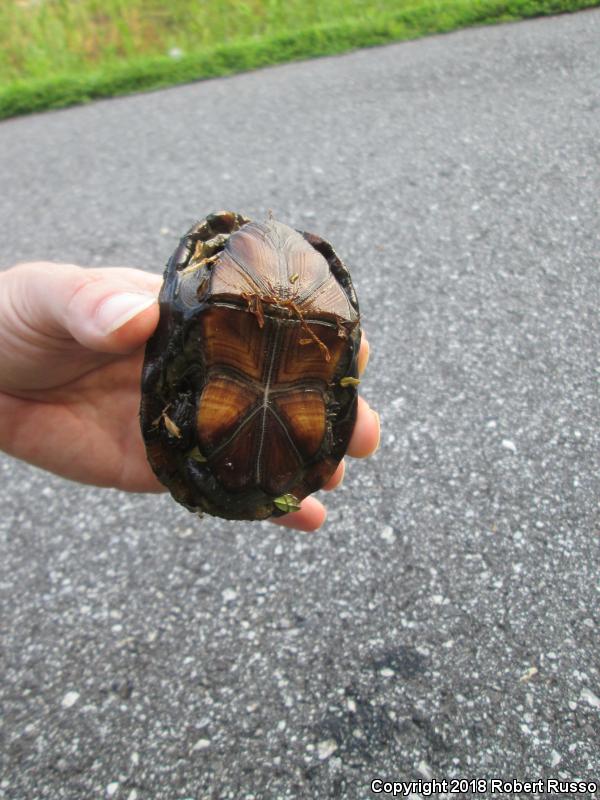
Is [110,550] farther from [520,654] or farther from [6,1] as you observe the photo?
[6,1]

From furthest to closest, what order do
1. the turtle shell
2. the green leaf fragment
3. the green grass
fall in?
the green grass, the green leaf fragment, the turtle shell

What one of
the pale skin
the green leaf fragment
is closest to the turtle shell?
the green leaf fragment

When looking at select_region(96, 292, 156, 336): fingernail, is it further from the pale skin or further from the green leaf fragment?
the green leaf fragment

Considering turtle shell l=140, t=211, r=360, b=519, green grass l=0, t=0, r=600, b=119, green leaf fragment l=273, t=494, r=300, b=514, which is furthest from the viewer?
green grass l=0, t=0, r=600, b=119

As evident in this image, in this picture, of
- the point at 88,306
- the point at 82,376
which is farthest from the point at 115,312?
the point at 82,376

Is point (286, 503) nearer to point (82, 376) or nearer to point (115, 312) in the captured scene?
point (115, 312)

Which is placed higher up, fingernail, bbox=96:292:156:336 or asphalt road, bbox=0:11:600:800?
fingernail, bbox=96:292:156:336

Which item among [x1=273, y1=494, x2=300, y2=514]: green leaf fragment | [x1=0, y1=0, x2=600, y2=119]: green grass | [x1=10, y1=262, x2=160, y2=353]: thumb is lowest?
[x1=273, y1=494, x2=300, y2=514]: green leaf fragment
